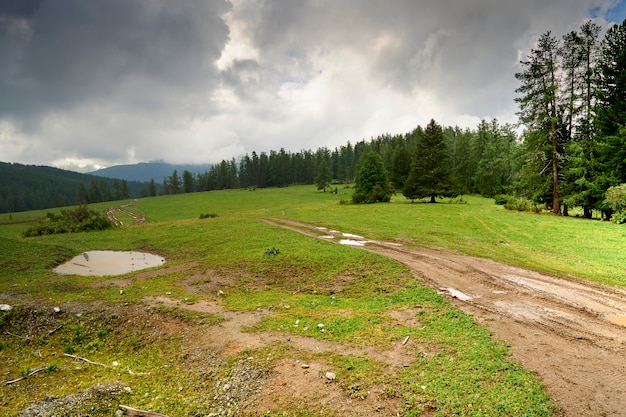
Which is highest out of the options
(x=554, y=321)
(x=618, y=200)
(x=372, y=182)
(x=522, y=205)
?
(x=372, y=182)

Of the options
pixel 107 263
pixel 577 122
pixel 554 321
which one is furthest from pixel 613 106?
pixel 107 263

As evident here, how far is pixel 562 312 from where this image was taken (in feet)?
35.9

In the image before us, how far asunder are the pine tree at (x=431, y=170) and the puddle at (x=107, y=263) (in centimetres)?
4541

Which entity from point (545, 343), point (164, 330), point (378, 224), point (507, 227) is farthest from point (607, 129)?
point (164, 330)

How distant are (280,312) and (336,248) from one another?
9746 mm

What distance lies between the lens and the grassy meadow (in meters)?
7.55

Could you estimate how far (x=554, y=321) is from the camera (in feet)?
33.8

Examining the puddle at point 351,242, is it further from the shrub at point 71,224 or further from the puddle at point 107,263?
the shrub at point 71,224

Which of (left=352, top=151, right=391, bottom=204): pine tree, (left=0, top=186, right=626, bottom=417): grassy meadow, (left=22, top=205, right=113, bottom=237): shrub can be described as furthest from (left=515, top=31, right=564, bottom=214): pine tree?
(left=22, top=205, right=113, bottom=237): shrub

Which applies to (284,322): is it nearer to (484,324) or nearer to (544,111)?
(484,324)

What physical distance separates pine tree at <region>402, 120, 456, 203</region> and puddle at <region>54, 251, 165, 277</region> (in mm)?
45414

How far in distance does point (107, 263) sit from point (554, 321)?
27.3 meters

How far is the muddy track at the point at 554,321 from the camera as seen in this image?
7070mm

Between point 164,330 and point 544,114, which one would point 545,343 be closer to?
point 164,330
